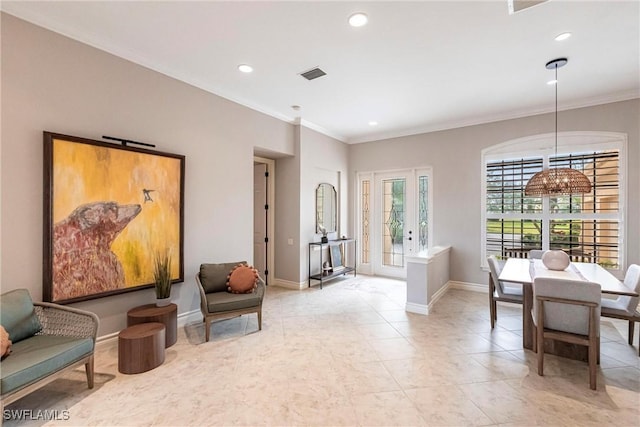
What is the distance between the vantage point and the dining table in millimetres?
2726

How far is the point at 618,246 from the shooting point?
4.11m

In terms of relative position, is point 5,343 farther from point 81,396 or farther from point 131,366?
point 131,366

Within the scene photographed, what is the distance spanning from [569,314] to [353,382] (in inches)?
76.4

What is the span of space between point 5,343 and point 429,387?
3114 mm

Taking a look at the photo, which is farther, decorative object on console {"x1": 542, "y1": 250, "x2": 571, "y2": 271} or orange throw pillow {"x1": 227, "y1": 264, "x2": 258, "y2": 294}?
orange throw pillow {"x1": 227, "y1": 264, "x2": 258, "y2": 294}

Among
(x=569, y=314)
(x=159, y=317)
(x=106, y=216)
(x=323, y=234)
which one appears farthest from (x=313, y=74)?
(x=569, y=314)

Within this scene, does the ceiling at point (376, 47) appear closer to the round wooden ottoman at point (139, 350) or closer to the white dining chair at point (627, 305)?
the white dining chair at point (627, 305)

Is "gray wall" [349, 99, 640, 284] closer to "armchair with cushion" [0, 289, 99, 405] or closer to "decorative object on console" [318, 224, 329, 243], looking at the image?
"decorative object on console" [318, 224, 329, 243]

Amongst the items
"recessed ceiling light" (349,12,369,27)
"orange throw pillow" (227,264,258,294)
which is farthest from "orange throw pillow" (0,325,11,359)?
"recessed ceiling light" (349,12,369,27)

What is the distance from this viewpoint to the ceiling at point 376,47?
240 centimetres

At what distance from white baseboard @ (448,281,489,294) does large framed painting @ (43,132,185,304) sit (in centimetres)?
470

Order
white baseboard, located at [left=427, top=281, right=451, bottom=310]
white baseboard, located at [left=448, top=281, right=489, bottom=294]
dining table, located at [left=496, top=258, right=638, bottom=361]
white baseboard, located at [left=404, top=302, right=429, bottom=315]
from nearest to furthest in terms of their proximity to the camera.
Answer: dining table, located at [left=496, top=258, right=638, bottom=361], white baseboard, located at [left=404, top=302, right=429, bottom=315], white baseboard, located at [left=427, top=281, right=451, bottom=310], white baseboard, located at [left=448, top=281, right=489, bottom=294]

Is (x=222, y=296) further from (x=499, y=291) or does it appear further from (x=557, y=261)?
(x=557, y=261)

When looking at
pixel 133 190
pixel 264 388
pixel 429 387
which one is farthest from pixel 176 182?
pixel 429 387
